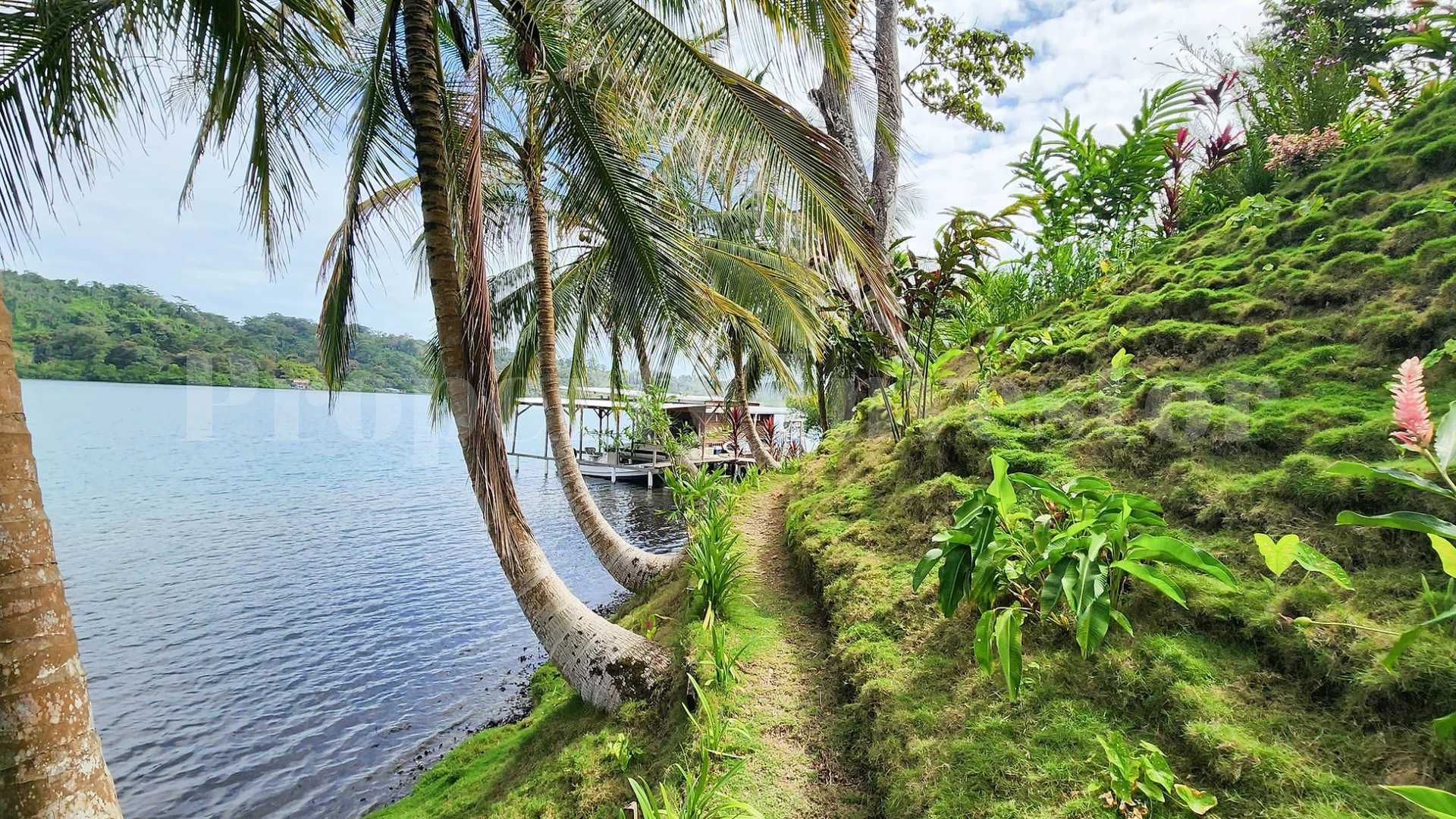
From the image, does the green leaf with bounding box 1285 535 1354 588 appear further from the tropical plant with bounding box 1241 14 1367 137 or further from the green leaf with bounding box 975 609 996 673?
the tropical plant with bounding box 1241 14 1367 137

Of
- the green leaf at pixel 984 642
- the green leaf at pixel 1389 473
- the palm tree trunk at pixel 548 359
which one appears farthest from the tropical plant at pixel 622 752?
the green leaf at pixel 1389 473

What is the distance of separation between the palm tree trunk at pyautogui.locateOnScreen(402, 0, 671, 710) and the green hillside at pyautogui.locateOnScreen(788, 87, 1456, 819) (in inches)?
51.3

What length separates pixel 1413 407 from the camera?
3.50 ft

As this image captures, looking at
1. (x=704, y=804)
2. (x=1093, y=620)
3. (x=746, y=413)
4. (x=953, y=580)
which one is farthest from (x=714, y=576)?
(x=746, y=413)

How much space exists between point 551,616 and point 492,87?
4.21m

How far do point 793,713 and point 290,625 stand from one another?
30.7ft

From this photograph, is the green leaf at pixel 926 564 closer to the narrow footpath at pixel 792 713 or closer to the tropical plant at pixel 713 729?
the narrow footpath at pixel 792 713

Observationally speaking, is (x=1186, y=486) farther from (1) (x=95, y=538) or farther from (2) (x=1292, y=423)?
(1) (x=95, y=538)

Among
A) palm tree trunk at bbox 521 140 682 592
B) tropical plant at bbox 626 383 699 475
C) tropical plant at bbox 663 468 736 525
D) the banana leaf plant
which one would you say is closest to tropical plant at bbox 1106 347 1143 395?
the banana leaf plant

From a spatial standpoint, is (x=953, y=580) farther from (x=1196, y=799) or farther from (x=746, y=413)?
(x=746, y=413)

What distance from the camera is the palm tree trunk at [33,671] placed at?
1.75 metres

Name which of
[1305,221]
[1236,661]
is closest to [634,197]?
[1236,661]

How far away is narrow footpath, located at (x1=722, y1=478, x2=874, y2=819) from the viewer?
216cm

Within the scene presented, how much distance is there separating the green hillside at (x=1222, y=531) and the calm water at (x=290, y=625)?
202 inches
